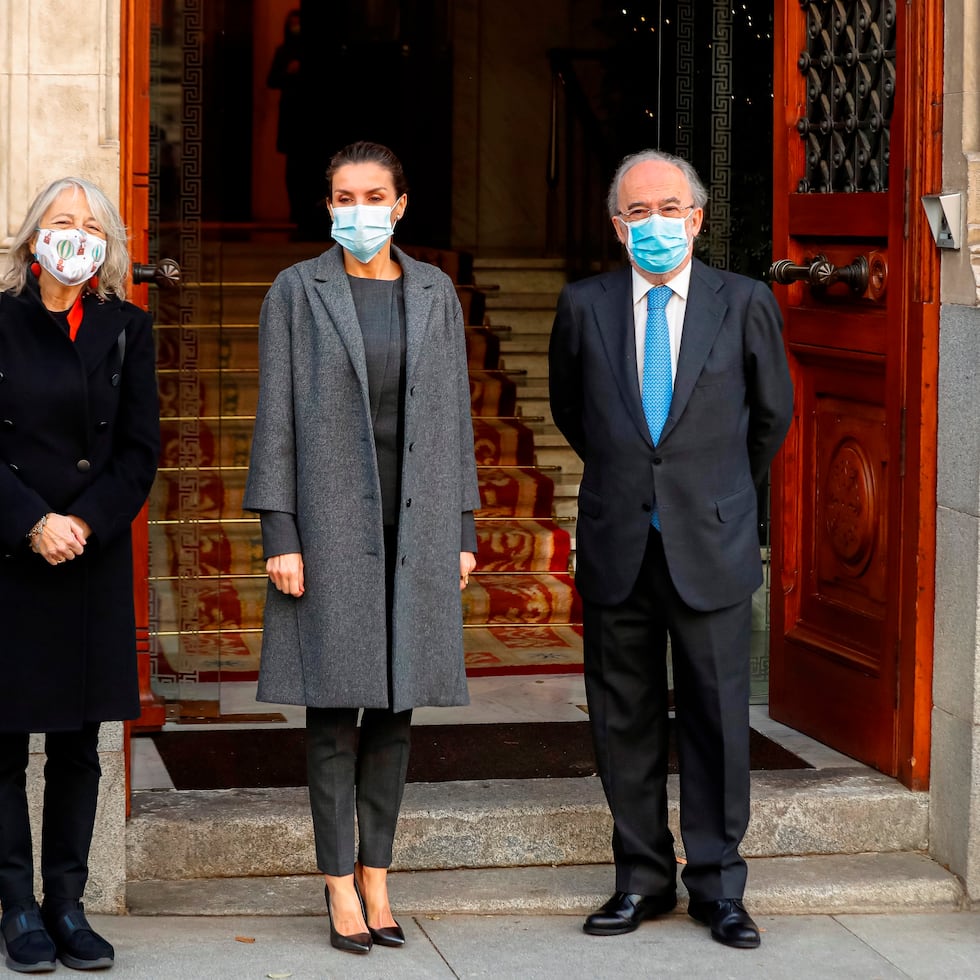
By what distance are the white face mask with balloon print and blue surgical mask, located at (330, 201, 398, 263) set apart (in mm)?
581

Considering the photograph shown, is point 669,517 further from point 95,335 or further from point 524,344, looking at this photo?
point 524,344

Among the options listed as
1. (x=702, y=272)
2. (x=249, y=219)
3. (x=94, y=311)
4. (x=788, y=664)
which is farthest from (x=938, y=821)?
(x=249, y=219)

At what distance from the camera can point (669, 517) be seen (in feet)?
14.9

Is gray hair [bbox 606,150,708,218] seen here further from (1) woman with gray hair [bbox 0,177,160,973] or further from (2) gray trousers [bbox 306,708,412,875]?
(2) gray trousers [bbox 306,708,412,875]

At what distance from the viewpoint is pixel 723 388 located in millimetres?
4562

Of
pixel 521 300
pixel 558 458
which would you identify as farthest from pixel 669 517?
pixel 521 300

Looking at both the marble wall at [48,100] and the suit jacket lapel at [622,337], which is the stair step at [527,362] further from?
the marble wall at [48,100]

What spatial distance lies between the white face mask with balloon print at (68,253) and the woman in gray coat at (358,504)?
0.46 m

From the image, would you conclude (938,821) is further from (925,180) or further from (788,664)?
(925,180)

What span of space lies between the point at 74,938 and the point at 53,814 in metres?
0.30

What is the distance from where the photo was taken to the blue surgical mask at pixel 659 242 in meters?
4.49

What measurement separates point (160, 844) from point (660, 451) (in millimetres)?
1797

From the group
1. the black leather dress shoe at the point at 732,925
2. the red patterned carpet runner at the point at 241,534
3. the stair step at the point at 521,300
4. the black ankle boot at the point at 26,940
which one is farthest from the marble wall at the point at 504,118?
the black ankle boot at the point at 26,940

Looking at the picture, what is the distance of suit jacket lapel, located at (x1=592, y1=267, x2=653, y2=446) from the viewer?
458cm
